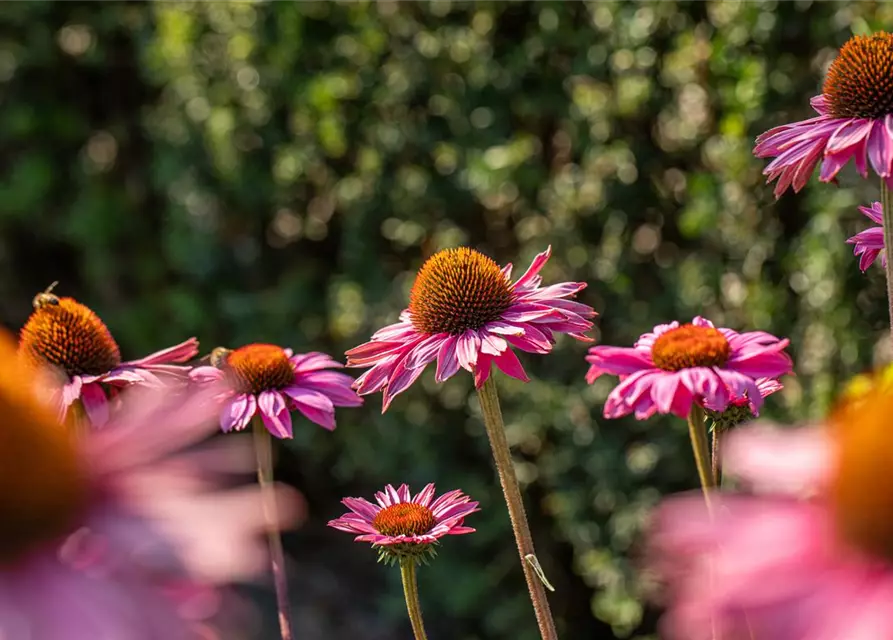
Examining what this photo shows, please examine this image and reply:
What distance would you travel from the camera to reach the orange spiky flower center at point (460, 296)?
1.16m

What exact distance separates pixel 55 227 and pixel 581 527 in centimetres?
269

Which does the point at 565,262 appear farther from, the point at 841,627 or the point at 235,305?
the point at 841,627

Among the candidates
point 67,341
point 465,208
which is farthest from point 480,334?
point 465,208

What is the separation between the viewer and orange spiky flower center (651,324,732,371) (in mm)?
978

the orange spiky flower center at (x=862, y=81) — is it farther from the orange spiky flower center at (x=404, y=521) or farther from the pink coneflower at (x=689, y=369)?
the orange spiky flower center at (x=404, y=521)

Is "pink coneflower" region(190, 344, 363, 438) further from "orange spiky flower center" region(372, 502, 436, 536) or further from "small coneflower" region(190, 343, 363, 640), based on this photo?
"orange spiky flower center" region(372, 502, 436, 536)

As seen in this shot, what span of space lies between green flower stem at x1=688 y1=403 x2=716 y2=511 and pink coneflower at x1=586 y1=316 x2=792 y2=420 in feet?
0.04

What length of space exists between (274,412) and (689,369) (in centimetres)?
50

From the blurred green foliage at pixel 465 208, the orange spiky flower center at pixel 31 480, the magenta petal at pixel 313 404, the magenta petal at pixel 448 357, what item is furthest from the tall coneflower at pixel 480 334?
the blurred green foliage at pixel 465 208

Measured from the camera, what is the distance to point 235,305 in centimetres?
352

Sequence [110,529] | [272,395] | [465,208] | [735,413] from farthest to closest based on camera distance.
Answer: [465,208] → [272,395] → [735,413] → [110,529]

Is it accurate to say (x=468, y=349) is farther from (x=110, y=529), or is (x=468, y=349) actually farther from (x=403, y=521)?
(x=110, y=529)

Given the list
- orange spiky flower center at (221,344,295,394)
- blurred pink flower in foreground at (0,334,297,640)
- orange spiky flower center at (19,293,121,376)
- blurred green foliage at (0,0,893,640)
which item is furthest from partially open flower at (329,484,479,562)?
blurred green foliage at (0,0,893,640)

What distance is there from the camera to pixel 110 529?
0.49m
